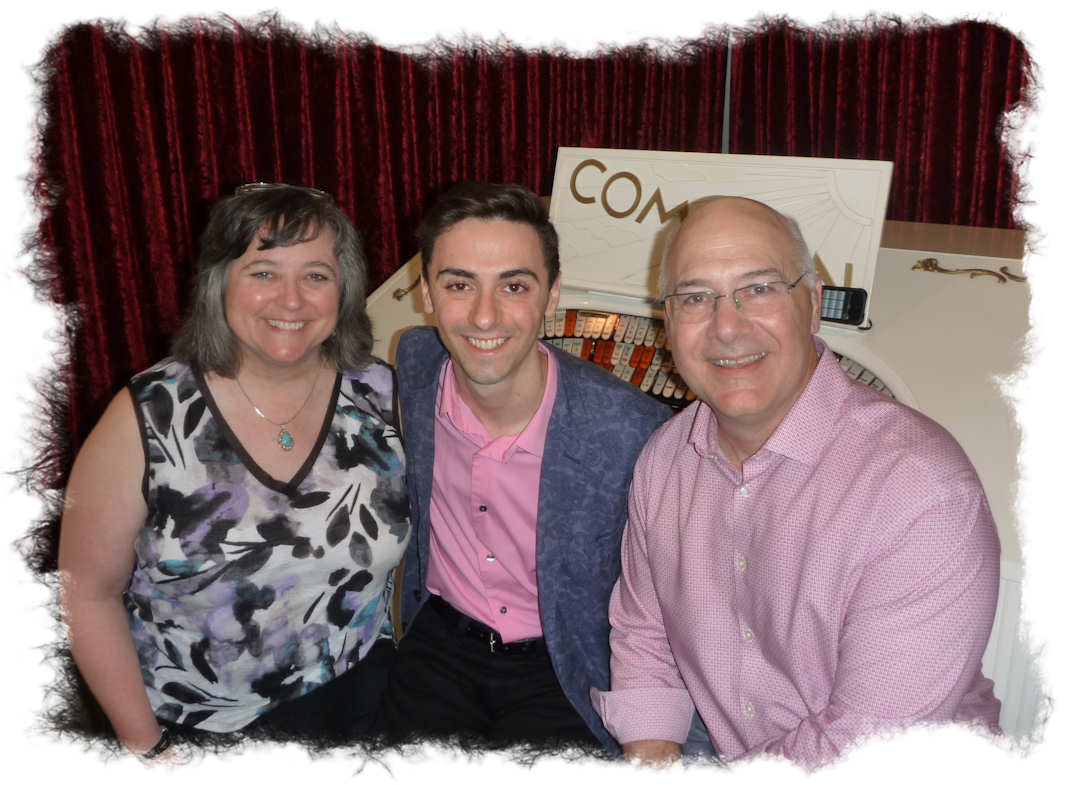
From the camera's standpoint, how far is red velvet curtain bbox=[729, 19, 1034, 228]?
11.0 ft

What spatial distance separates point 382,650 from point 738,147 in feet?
10.4

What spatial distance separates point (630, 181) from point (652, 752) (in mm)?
1446

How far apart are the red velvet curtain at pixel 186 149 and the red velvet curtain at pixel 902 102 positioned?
1.26 meters

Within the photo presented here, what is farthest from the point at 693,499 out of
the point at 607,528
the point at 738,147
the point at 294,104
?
the point at 738,147

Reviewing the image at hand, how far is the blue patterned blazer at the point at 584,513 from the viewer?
1581 millimetres

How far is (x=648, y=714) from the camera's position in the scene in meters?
1.41

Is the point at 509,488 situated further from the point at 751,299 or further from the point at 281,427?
the point at 751,299

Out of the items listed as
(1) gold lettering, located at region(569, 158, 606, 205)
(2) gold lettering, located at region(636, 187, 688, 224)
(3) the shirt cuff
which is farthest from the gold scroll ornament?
(3) the shirt cuff

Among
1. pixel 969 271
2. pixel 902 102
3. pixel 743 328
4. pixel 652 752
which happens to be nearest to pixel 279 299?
pixel 743 328

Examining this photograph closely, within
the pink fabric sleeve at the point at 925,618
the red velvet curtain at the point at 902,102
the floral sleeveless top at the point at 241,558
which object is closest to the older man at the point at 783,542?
the pink fabric sleeve at the point at 925,618

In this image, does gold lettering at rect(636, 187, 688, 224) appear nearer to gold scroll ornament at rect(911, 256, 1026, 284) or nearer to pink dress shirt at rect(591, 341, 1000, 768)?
gold scroll ornament at rect(911, 256, 1026, 284)

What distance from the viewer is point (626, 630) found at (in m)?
1.51

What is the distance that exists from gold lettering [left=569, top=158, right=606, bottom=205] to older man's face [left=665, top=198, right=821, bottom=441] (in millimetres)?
979

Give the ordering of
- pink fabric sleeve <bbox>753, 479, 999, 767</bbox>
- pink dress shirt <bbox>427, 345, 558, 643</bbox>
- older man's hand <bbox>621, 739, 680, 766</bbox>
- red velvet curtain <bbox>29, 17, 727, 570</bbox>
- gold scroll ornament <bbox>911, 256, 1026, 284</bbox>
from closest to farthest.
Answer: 1. pink fabric sleeve <bbox>753, 479, 999, 767</bbox>
2. older man's hand <bbox>621, 739, 680, 766</bbox>
3. pink dress shirt <bbox>427, 345, 558, 643</bbox>
4. gold scroll ornament <bbox>911, 256, 1026, 284</bbox>
5. red velvet curtain <bbox>29, 17, 727, 570</bbox>
